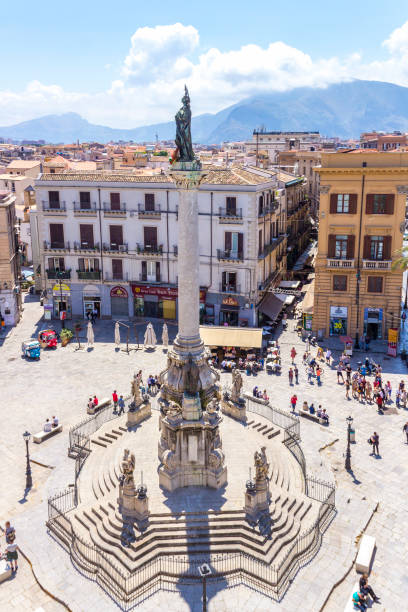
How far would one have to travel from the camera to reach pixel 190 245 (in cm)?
2417

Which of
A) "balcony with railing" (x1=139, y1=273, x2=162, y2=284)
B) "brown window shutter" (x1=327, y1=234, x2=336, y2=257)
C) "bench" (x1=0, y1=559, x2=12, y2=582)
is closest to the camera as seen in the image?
"bench" (x1=0, y1=559, x2=12, y2=582)

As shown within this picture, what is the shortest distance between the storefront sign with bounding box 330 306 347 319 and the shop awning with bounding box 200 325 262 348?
7.42 meters

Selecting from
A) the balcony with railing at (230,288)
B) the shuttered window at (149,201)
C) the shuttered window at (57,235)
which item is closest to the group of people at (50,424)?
the balcony with railing at (230,288)

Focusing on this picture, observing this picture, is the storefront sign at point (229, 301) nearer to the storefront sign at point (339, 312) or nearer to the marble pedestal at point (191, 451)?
the storefront sign at point (339, 312)

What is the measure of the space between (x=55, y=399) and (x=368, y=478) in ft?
64.2

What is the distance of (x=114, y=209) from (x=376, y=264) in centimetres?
2324

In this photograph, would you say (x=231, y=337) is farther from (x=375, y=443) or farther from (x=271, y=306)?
(x=375, y=443)

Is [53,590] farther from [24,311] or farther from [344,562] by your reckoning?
[24,311]

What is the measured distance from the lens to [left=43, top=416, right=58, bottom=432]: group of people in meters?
30.7

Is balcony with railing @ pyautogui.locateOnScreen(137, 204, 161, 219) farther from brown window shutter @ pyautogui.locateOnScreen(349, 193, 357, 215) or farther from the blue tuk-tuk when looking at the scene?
brown window shutter @ pyautogui.locateOnScreen(349, 193, 357, 215)

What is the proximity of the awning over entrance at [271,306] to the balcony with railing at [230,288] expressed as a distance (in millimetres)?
2412

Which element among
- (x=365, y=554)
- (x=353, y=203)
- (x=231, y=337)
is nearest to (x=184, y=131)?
(x=365, y=554)

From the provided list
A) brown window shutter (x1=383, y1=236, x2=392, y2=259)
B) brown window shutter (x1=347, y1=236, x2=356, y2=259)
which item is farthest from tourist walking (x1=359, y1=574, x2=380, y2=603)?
brown window shutter (x1=347, y1=236, x2=356, y2=259)

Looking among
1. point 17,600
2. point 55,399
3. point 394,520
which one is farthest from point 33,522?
point 394,520
